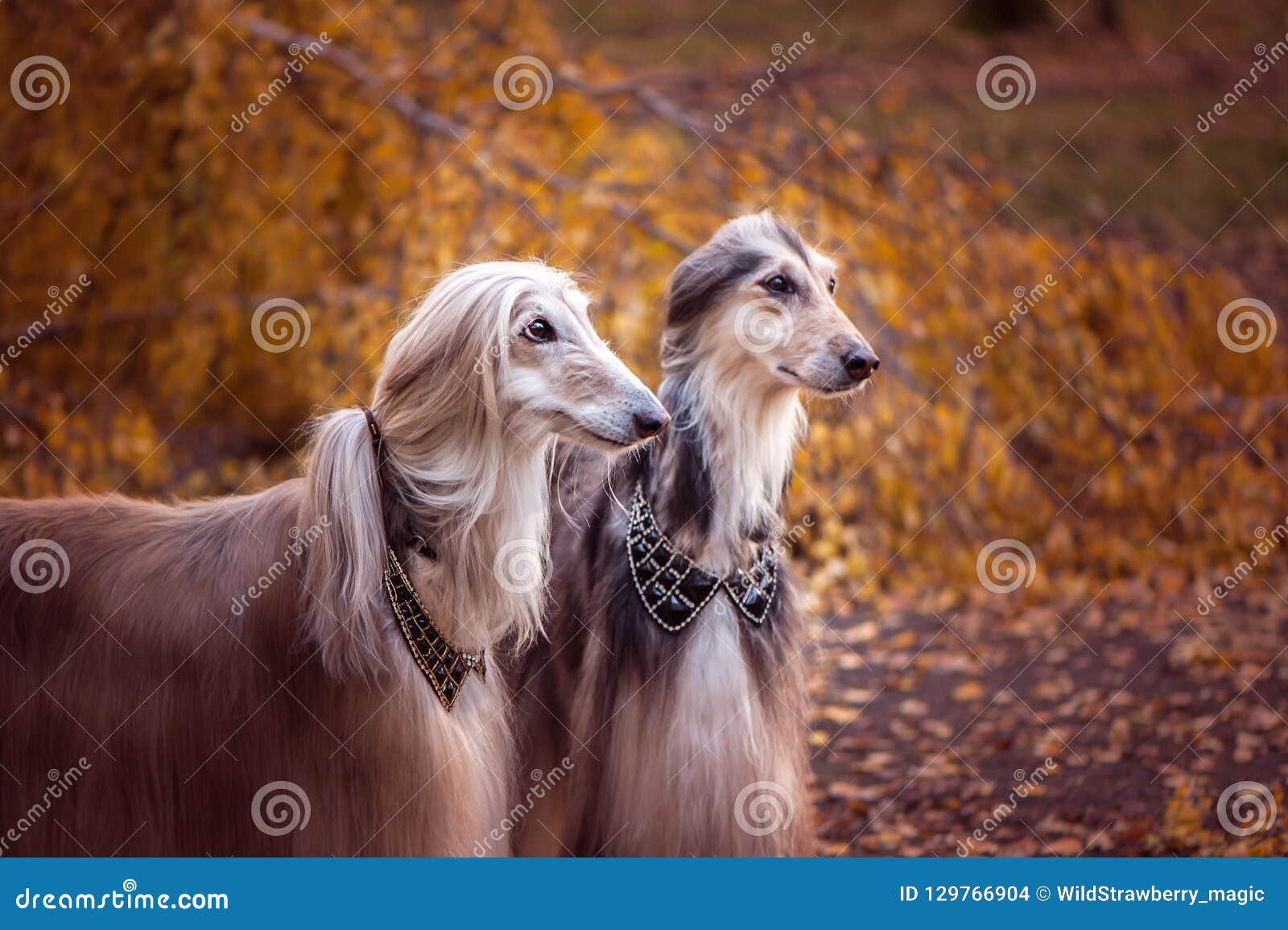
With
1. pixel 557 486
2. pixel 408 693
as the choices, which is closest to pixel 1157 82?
pixel 557 486

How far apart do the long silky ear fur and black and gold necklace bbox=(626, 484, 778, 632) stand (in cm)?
83

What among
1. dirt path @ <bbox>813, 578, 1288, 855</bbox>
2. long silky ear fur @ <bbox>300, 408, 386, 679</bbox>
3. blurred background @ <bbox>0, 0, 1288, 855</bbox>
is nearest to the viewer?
long silky ear fur @ <bbox>300, 408, 386, 679</bbox>

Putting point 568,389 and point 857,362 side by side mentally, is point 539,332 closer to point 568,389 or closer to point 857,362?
point 568,389

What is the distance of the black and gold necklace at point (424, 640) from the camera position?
3.05m

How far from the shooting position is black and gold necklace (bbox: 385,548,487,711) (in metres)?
3.05

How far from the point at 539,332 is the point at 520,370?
10 cm

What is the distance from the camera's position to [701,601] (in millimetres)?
3596

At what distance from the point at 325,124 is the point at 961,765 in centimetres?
409

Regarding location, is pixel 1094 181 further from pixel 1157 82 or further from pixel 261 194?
pixel 261 194

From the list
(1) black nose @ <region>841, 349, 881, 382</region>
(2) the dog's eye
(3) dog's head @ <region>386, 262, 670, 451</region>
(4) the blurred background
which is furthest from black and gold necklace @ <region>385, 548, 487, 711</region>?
(4) the blurred background

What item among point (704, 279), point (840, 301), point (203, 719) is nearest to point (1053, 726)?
point (840, 301)

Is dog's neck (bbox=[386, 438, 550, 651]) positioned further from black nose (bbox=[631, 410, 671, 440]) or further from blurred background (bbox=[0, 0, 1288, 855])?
blurred background (bbox=[0, 0, 1288, 855])

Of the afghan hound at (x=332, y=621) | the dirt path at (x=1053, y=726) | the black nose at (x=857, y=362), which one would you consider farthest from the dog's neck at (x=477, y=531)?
the dirt path at (x=1053, y=726)

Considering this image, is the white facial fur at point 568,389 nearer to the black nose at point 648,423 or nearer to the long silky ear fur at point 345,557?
the black nose at point 648,423
